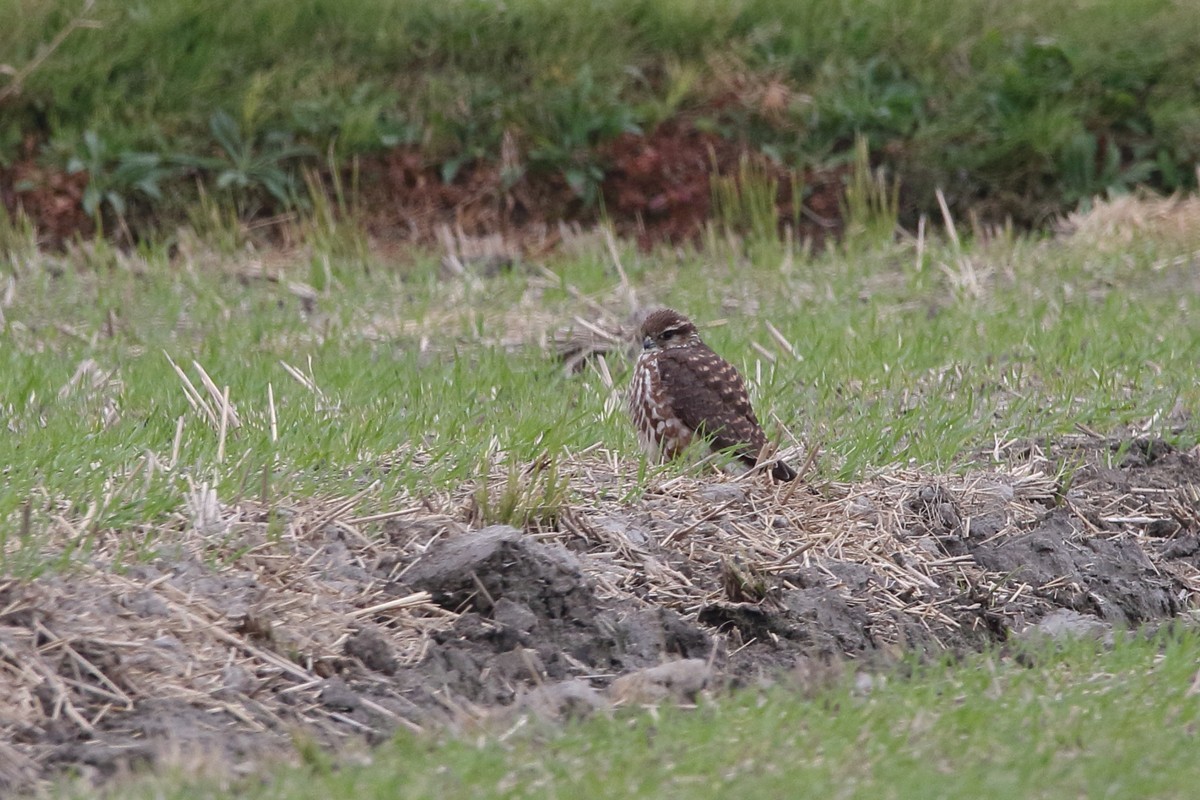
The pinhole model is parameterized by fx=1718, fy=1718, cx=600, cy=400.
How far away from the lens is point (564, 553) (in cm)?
579

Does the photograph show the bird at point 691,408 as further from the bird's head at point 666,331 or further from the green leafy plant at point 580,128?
the green leafy plant at point 580,128

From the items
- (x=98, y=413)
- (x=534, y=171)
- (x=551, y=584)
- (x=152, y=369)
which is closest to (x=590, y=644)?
(x=551, y=584)

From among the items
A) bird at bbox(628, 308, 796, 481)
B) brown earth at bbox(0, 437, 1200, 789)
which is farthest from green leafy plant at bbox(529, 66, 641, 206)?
brown earth at bbox(0, 437, 1200, 789)

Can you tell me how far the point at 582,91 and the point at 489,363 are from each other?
6657 mm

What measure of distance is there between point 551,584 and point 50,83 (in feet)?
36.4

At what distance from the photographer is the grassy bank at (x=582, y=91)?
15.1m

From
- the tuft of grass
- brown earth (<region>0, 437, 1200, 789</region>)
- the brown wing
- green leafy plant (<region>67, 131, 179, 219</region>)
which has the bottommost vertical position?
green leafy plant (<region>67, 131, 179, 219</region>)

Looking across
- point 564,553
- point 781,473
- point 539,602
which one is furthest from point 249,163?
point 539,602

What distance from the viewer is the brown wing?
7.05m

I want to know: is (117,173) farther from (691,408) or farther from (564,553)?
(564,553)

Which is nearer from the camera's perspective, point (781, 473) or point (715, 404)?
point (781, 473)

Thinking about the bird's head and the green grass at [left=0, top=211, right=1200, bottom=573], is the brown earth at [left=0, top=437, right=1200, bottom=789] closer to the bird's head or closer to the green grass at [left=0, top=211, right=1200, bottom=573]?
the green grass at [left=0, top=211, right=1200, bottom=573]

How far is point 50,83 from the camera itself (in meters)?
15.1

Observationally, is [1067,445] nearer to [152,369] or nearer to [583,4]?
[152,369]
